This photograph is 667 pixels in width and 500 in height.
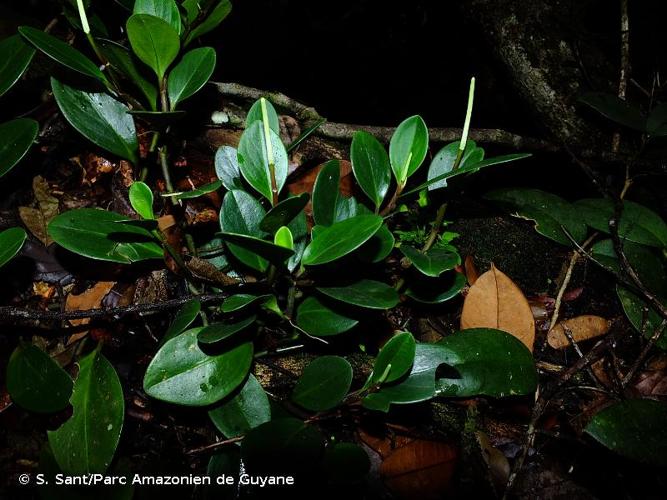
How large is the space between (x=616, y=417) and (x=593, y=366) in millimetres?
296

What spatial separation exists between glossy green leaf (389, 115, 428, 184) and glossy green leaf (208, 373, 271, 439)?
0.69 m

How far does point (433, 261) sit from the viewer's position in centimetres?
111

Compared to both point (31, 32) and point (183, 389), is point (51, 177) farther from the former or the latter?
point (183, 389)

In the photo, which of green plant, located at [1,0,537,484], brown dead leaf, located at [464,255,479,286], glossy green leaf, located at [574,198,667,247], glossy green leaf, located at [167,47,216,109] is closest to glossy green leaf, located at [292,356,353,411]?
green plant, located at [1,0,537,484]

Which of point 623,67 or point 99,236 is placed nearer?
point 99,236

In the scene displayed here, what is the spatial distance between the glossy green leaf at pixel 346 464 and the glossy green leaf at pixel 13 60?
51.3 inches

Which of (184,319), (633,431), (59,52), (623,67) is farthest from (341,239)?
(623,67)

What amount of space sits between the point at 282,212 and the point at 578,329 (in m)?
1.23

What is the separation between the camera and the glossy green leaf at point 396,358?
1125 millimetres

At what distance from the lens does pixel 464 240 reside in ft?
5.67

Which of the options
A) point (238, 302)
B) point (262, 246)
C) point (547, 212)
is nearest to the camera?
point (262, 246)

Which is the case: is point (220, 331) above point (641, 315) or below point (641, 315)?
above

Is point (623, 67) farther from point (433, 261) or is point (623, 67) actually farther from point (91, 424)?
point (91, 424)

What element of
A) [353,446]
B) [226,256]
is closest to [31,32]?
[226,256]
